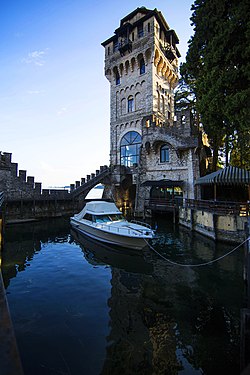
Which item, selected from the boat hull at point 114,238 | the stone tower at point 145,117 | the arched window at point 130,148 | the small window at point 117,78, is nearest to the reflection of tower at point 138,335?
the boat hull at point 114,238

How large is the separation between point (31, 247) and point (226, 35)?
1864cm

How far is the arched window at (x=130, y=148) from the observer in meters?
30.2

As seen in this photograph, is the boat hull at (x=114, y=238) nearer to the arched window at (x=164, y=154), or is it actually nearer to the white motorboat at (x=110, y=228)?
the white motorboat at (x=110, y=228)

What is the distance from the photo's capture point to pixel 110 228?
14172mm

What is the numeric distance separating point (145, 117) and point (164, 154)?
581 cm

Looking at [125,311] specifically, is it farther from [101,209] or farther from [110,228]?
[101,209]

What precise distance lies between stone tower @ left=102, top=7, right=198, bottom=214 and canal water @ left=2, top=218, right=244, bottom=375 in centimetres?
1409

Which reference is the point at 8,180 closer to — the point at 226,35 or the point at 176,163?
the point at 176,163

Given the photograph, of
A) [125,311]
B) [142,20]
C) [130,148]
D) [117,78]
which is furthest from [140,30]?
[125,311]

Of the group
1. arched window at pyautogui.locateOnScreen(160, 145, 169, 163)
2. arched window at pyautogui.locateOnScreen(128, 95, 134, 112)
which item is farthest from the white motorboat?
arched window at pyautogui.locateOnScreen(128, 95, 134, 112)

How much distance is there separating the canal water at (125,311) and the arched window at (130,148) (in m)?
19.1

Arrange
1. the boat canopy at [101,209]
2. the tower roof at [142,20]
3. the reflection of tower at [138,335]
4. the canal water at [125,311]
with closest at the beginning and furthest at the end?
the reflection of tower at [138,335], the canal water at [125,311], the boat canopy at [101,209], the tower roof at [142,20]

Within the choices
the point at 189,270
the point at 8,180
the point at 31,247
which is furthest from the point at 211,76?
the point at 8,180

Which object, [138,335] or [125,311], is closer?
[138,335]
